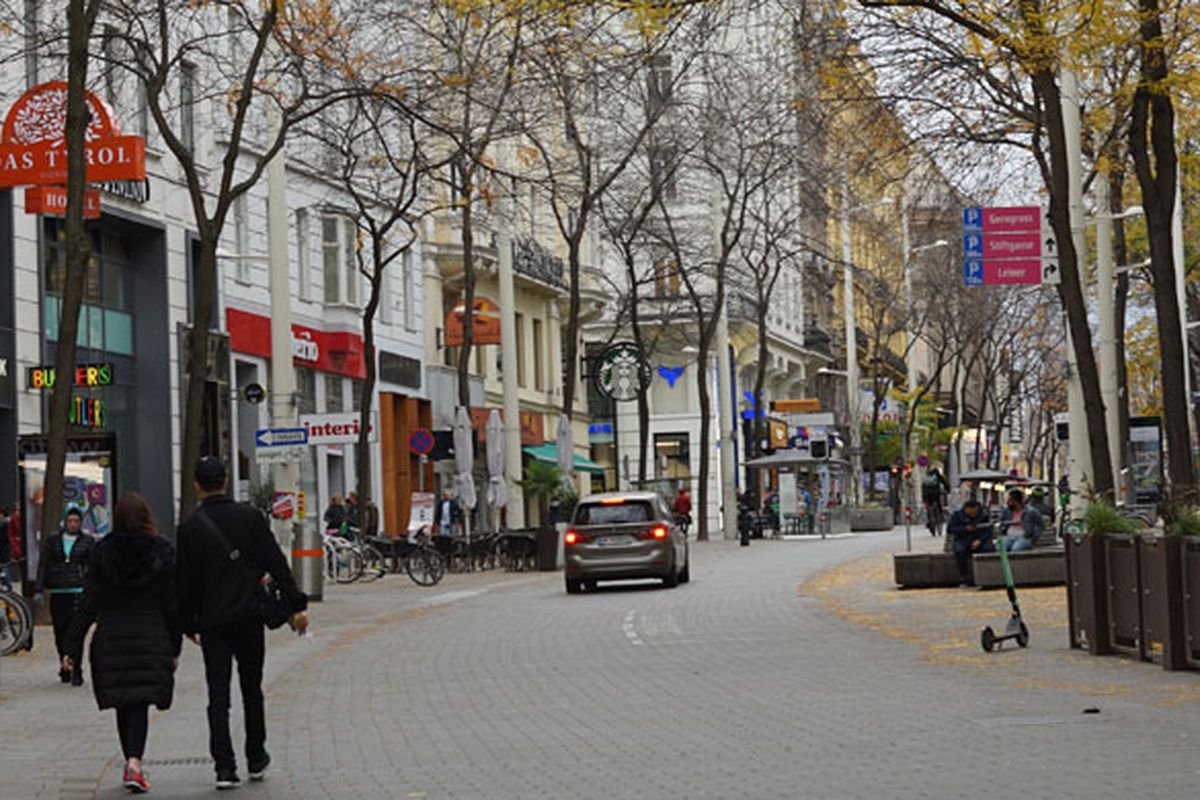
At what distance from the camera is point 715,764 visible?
12.5 m

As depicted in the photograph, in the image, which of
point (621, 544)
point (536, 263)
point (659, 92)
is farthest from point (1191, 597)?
point (536, 263)

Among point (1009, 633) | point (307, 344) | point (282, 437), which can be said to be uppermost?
point (307, 344)

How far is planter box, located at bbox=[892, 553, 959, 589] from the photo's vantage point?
3334 centimetres

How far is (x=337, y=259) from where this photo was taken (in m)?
55.9

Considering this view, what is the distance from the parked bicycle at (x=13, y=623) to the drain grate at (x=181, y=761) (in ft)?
32.2

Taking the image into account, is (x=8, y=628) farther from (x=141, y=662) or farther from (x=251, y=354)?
(x=251, y=354)

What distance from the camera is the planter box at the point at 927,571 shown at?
33.3 m

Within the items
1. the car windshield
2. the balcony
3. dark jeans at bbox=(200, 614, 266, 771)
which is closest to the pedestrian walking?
dark jeans at bbox=(200, 614, 266, 771)

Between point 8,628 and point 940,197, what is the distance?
2906cm

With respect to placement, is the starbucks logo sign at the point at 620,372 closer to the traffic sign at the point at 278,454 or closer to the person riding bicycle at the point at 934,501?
the person riding bicycle at the point at 934,501

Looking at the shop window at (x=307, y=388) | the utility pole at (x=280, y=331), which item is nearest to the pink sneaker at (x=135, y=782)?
the utility pole at (x=280, y=331)

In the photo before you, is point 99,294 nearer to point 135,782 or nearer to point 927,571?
point 927,571

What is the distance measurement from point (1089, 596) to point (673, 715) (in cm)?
566

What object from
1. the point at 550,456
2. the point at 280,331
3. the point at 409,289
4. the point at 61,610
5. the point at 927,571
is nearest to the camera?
the point at 61,610
